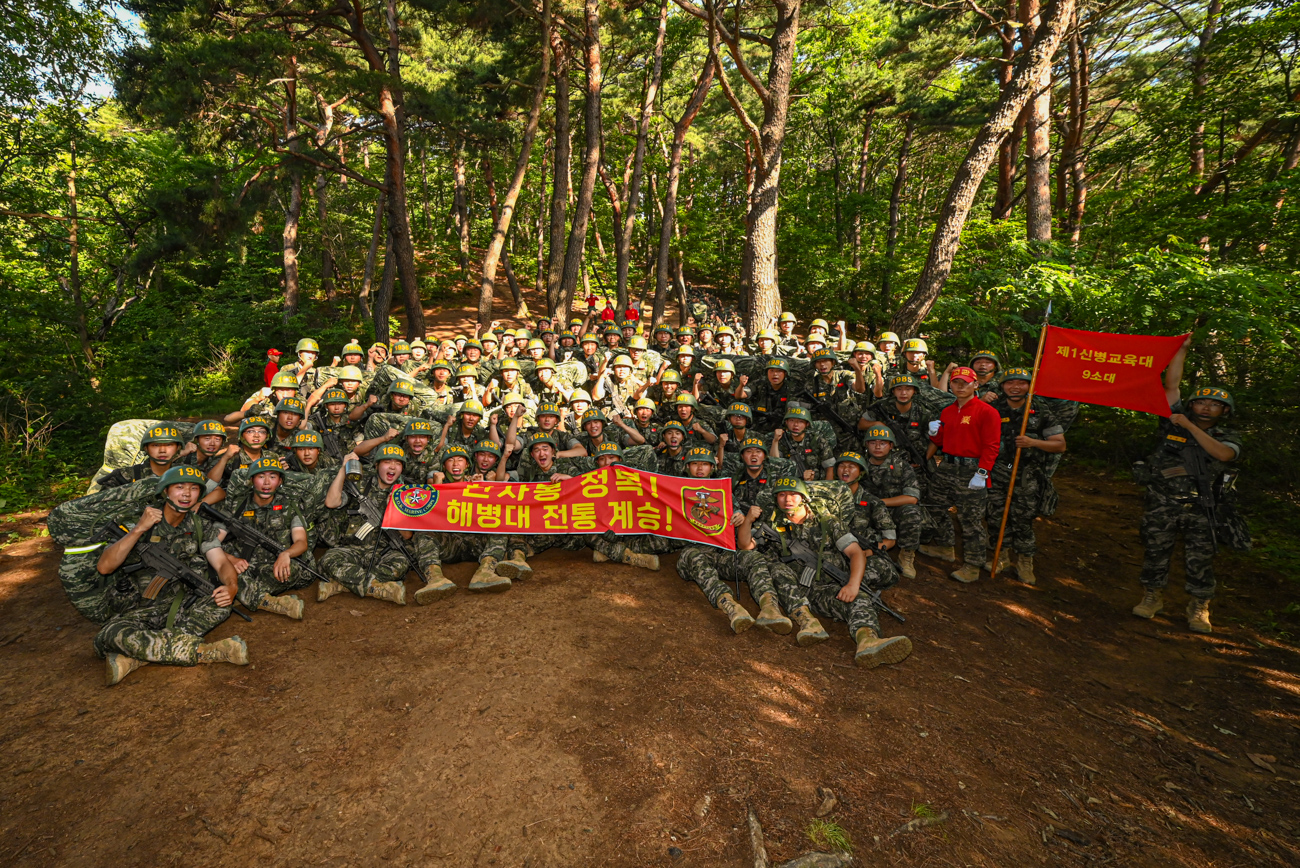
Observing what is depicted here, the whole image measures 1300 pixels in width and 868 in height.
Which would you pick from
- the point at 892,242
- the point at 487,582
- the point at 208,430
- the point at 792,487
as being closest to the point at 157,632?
the point at 208,430

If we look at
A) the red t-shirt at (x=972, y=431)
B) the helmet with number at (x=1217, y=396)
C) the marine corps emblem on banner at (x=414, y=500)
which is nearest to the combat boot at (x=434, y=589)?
the marine corps emblem on banner at (x=414, y=500)

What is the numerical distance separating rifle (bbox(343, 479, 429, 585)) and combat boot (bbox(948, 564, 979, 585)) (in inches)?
282

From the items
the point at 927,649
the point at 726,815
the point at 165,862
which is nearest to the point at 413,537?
the point at 165,862

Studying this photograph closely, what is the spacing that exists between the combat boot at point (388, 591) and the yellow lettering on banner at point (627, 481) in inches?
115

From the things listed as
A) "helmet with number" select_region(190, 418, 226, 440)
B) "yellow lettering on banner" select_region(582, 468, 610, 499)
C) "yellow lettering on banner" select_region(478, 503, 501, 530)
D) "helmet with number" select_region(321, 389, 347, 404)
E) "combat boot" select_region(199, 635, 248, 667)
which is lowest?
"combat boot" select_region(199, 635, 248, 667)

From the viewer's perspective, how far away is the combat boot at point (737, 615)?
5.77 m

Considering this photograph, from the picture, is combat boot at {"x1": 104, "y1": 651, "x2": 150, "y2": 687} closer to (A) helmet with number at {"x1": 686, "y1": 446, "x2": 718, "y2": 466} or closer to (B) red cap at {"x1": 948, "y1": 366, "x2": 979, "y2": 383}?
(A) helmet with number at {"x1": 686, "y1": 446, "x2": 718, "y2": 466}

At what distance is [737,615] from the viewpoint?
5824 millimetres

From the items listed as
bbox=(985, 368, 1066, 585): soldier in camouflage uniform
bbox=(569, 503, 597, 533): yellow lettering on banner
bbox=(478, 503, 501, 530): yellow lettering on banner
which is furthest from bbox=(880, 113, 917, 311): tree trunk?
bbox=(478, 503, 501, 530): yellow lettering on banner

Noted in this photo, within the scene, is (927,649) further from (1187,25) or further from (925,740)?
(1187,25)

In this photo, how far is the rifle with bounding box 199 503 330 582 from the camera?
5.94 metres

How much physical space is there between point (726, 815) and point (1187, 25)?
19.1 metres

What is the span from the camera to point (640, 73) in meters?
24.2

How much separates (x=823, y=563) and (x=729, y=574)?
3.71 ft
